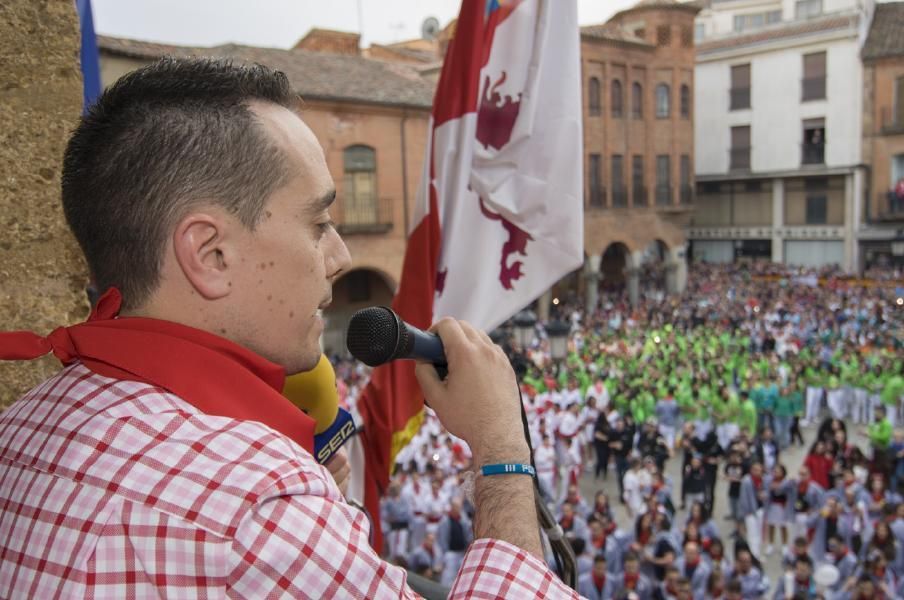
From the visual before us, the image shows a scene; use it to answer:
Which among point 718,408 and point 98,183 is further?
point 718,408

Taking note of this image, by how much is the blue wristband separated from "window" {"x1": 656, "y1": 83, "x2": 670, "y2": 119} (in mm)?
27480

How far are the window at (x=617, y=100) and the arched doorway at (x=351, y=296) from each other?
32.4 ft

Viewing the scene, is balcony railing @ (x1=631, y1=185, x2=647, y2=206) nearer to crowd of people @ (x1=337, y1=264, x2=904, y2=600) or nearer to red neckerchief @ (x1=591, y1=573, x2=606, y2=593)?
crowd of people @ (x1=337, y1=264, x2=904, y2=600)

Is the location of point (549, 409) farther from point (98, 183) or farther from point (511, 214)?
point (98, 183)

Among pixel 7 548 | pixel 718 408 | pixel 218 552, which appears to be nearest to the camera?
pixel 218 552

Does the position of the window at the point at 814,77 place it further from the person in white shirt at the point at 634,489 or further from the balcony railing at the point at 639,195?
the person in white shirt at the point at 634,489

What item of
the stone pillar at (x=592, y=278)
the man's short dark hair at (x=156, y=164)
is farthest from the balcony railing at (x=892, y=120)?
the man's short dark hair at (x=156, y=164)

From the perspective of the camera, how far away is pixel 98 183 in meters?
1.11

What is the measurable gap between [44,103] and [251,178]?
3.66 ft

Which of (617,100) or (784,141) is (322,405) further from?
(784,141)

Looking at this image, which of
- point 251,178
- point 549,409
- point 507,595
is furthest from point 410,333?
point 549,409

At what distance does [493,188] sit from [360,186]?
16.0 metres

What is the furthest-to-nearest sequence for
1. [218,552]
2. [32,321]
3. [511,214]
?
[511,214] → [32,321] → [218,552]

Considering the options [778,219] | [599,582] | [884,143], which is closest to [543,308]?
[778,219]
